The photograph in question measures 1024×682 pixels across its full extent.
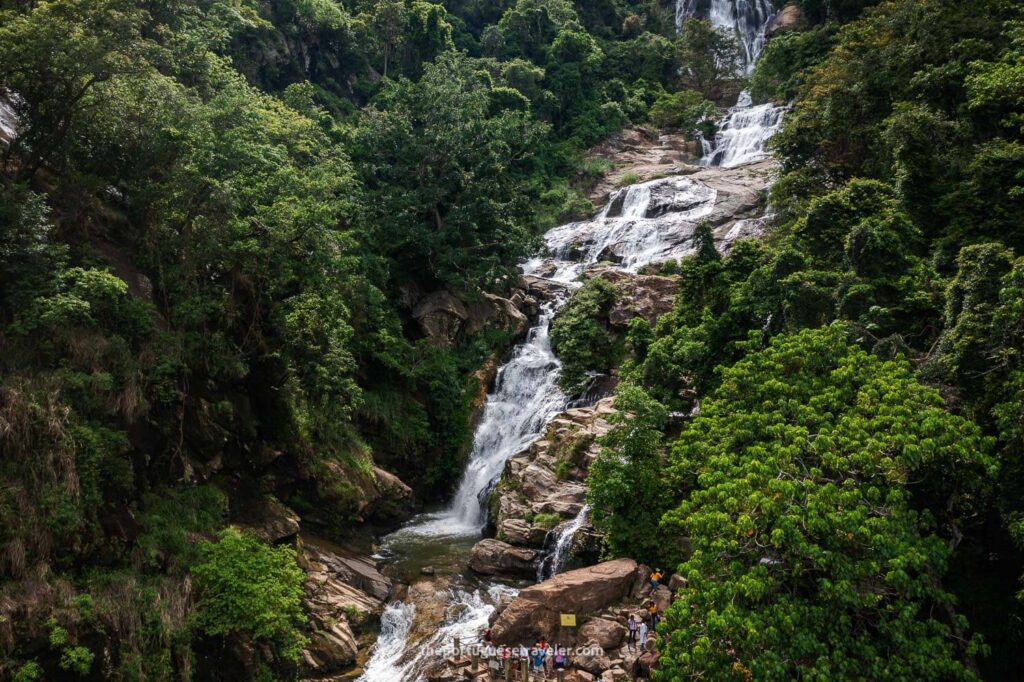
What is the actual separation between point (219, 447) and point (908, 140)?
21614mm

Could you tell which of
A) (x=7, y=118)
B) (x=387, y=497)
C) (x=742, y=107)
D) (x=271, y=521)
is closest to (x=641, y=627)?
(x=271, y=521)

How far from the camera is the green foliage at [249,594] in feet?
47.4

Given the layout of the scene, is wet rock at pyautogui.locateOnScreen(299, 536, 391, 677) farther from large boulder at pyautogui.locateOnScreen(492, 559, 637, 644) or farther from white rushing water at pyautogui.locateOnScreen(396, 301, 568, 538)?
white rushing water at pyautogui.locateOnScreen(396, 301, 568, 538)

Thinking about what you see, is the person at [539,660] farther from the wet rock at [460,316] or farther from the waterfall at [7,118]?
the waterfall at [7,118]

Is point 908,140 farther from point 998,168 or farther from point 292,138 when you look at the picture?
point 292,138

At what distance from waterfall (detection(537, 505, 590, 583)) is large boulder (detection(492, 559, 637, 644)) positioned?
9.37 feet

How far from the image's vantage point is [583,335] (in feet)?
98.6

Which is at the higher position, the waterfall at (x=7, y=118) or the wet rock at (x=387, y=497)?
the waterfall at (x=7, y=118)

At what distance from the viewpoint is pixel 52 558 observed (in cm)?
1329

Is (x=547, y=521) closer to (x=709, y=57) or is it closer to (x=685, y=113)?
Answer: (x=685, y=113)

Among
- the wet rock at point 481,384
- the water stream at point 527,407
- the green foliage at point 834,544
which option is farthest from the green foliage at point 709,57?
the green foliage at point 834,544

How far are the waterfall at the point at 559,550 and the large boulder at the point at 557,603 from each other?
2.86 meters

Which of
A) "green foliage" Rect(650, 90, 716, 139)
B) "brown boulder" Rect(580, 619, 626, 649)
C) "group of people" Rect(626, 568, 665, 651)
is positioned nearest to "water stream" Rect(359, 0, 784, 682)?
"green foliage" Rect(650, 90, 716, 139)

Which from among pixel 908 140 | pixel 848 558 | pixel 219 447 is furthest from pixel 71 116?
pixel 908 140
